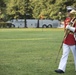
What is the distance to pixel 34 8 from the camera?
81.3m

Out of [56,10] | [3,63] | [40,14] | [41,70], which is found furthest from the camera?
[40,14]

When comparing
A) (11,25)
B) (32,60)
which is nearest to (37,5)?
(11,25)

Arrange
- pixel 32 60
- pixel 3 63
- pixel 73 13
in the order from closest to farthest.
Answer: pixel 73 13 < pixel 3 63 < pixel 32 60

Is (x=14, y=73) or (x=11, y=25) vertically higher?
(x=14, y=73)

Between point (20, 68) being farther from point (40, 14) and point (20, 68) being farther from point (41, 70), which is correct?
point (40, 14)

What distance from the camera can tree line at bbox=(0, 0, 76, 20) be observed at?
7382cm

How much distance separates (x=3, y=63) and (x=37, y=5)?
66.6 m

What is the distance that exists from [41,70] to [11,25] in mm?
79777

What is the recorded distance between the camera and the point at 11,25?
91.1 m

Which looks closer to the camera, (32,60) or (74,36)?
(74,36)

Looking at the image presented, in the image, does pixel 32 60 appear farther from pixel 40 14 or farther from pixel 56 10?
pixel 40 14

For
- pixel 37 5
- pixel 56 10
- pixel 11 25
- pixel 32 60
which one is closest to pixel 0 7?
pixel 11 25

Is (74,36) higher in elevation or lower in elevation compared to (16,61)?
higher

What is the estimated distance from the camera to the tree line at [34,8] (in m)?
73.8
